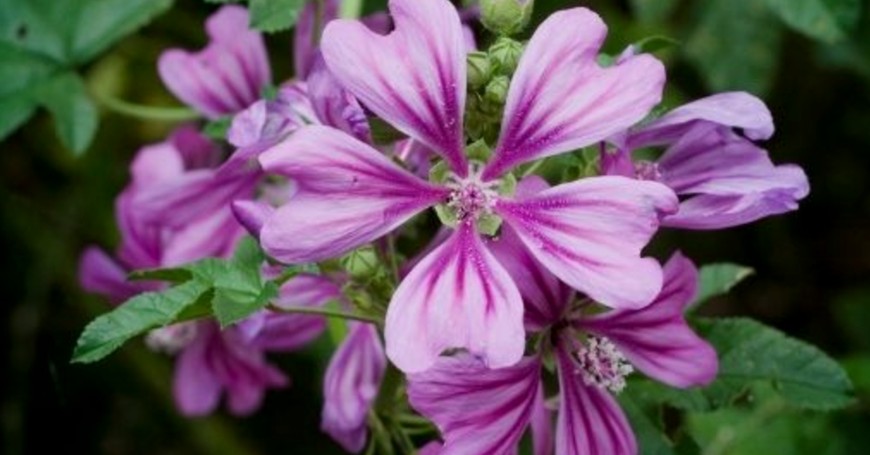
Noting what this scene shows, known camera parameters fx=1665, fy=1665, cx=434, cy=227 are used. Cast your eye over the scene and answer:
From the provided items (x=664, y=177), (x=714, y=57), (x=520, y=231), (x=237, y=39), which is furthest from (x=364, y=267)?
(x=714, y=57)

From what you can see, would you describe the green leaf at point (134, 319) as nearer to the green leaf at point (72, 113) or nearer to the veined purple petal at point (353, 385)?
the veined purple petal at point (353, 385)

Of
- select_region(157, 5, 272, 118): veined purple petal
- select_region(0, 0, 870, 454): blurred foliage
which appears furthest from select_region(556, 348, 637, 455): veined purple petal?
select_region(0, 0, 870, 454): blurred foliage

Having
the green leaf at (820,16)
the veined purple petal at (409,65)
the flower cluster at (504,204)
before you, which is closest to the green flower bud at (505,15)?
the flower cluster at (504,204)

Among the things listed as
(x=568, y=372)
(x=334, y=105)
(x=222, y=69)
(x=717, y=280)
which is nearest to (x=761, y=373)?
(x=717, y=280)

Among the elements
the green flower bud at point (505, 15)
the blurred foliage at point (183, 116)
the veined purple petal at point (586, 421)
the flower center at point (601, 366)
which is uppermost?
the green flower bud at point (505, 15)

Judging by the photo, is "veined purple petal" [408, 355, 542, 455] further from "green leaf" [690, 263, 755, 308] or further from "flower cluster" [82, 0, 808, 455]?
"green leaf" [690, 263, 755, 308]

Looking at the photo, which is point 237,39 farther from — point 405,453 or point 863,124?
point 863,124
